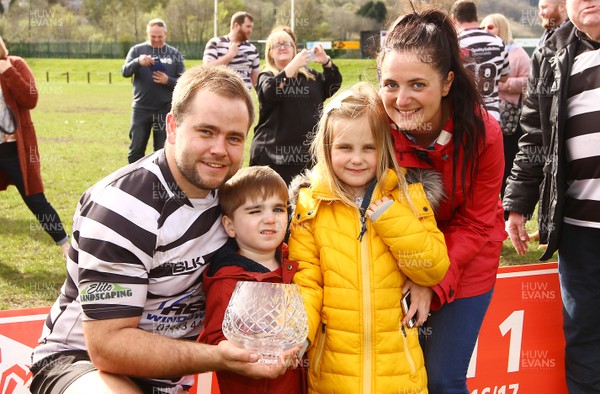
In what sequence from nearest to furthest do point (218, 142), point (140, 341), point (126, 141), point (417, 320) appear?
point (140, 341)
point (218, 142)
point (417, 320)
point (126, 141)

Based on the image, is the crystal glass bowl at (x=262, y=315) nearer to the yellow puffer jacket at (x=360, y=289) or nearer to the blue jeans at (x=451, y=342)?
the yellow puffer jacket at (x=360, y=289)


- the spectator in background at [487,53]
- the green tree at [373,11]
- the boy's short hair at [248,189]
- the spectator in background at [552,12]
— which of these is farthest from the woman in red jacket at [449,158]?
the green tree at [373,11]

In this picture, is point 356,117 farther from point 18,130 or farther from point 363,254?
point 18,130

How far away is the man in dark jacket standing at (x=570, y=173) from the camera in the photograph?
303 cm

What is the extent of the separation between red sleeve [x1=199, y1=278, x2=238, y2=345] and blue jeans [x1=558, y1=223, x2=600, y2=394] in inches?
70.8

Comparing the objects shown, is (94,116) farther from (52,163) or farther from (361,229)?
(361,229)

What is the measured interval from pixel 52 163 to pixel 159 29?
3844 mm

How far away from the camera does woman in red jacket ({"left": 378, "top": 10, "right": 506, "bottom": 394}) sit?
8.58ft

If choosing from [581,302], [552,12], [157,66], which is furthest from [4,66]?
[552,12]

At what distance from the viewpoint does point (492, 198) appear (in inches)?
110

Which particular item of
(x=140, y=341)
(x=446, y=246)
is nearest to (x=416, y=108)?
(x=446, y=246)

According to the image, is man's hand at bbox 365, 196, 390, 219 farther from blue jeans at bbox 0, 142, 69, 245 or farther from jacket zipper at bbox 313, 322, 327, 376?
blue jeans at bbox 0, 142, 69, 245

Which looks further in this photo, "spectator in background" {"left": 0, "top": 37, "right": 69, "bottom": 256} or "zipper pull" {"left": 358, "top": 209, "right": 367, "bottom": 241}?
"spectator in background" {"left": 0, "top": 37, "right": 69, "bottom": 256}

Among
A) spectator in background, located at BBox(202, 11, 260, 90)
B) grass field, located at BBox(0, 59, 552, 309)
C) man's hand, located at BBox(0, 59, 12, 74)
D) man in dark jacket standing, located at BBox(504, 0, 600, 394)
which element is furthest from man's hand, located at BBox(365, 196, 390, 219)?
spectator in background, located at BBox(202, 11, 260, 90)
